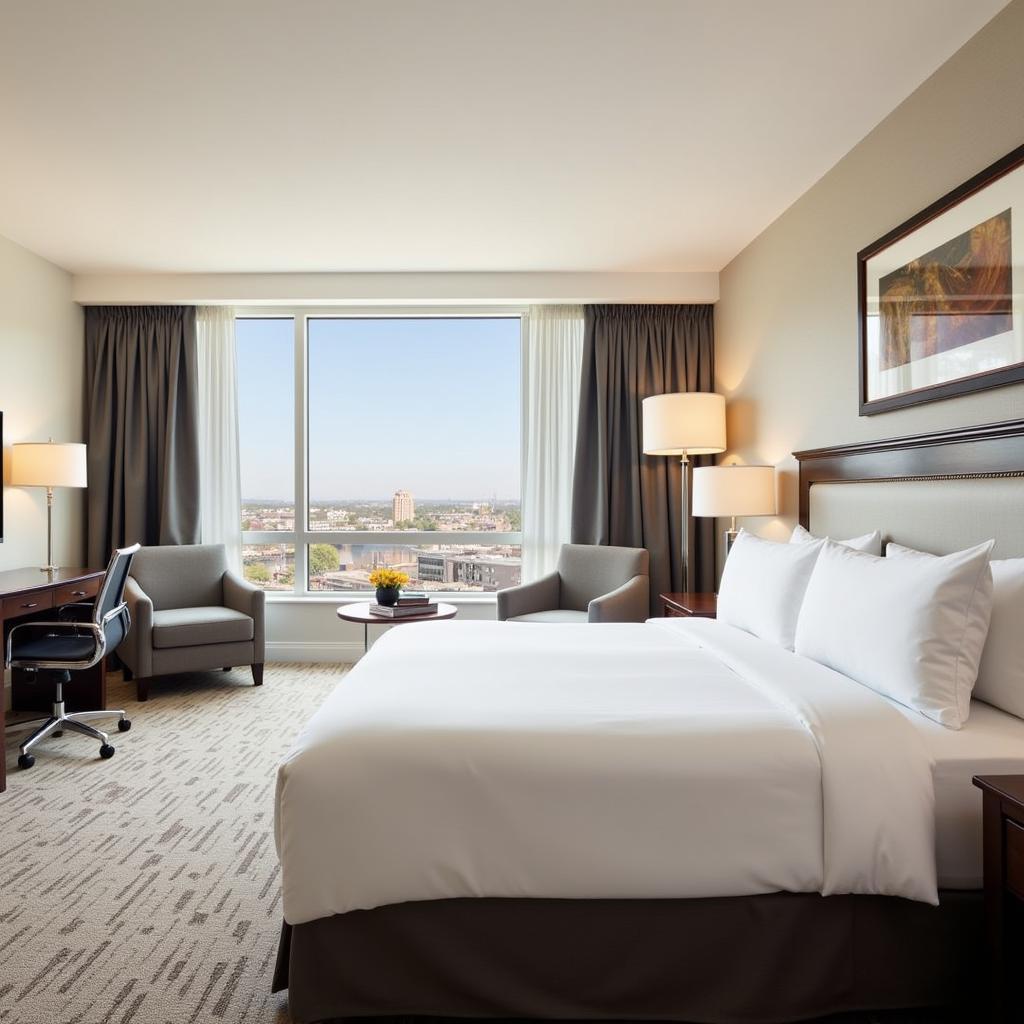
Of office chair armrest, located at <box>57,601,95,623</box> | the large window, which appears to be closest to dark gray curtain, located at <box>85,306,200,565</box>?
the large window

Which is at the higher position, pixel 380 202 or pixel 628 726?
pixel 380 202

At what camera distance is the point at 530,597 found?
476 centimetres

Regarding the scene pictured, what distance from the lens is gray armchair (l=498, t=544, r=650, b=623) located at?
444 cm

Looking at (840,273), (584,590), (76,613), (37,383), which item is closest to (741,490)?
(840,273)

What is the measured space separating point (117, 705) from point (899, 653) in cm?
421

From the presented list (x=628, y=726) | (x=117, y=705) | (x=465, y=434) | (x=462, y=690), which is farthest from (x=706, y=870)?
(x=465, y=434)

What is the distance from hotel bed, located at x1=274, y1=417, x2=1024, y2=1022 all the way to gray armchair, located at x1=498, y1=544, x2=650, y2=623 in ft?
8.59

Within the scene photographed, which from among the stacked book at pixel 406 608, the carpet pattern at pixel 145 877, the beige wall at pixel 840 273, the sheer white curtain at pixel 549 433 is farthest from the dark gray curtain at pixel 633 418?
the carpet pattern at pixel 145 877

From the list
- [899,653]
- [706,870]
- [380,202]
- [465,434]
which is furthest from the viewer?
[465,434]

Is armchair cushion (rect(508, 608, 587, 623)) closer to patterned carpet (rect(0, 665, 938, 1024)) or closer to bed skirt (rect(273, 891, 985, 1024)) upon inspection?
patterned carpet (rect(0, 665, 938, 1024))

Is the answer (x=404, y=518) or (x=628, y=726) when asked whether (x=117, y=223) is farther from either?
(x=628, y=726)

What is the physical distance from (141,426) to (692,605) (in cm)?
402

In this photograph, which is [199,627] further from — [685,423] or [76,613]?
[685,423]

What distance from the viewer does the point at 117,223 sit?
4055 millimetres
